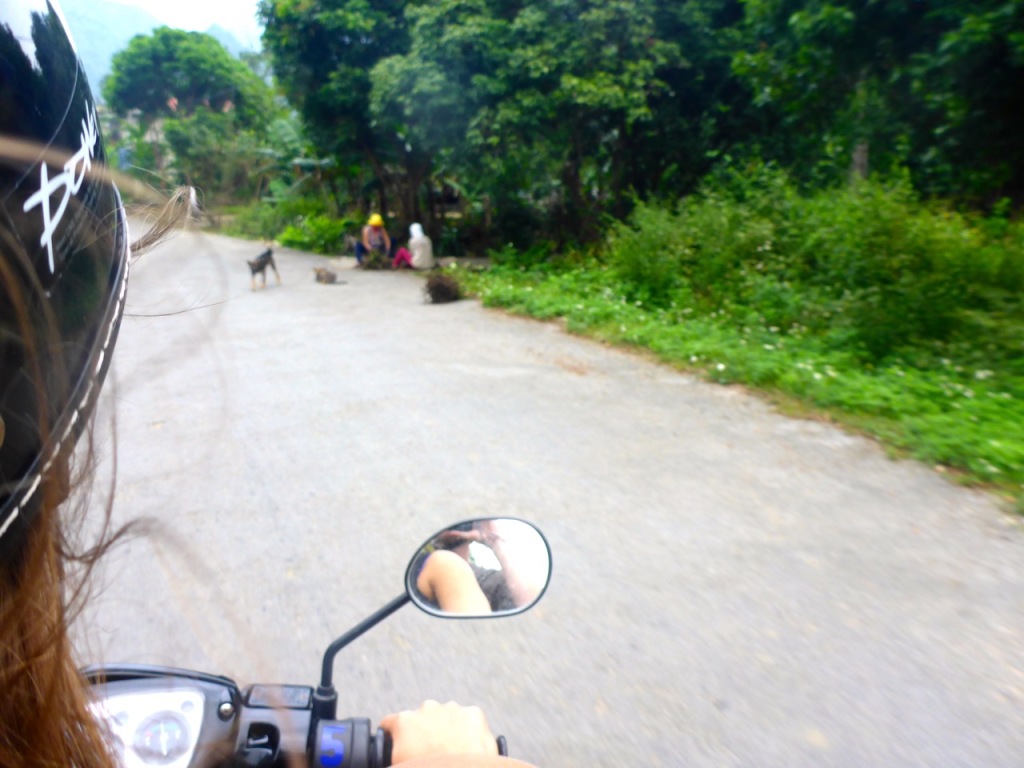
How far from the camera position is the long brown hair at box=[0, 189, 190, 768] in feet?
2.92

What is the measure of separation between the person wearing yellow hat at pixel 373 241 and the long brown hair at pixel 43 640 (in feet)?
55.7

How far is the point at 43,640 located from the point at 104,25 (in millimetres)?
1536

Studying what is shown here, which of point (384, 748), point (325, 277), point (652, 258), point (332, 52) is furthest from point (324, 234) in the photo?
point (384, 748)

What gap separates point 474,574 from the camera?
1.56m

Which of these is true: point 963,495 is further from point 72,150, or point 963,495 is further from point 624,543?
point 72,150

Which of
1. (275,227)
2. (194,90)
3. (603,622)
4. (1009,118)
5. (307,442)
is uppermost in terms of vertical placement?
(194,90)

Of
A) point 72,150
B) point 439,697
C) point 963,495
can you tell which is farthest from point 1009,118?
point 72,150

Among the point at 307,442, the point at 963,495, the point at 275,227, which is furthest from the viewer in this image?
the point at 275,227

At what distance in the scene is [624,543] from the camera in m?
4.06

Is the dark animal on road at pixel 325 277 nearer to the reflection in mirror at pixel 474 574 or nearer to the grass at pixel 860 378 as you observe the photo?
the grass at pixel 860 378

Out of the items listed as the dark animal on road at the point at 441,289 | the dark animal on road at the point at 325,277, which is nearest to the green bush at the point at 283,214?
the dark animal on road at the point at 325,277

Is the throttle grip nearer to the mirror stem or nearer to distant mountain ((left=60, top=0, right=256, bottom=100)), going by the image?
the mirror stem

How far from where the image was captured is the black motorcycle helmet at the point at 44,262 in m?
0.88

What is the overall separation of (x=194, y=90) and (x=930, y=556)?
537 cm
